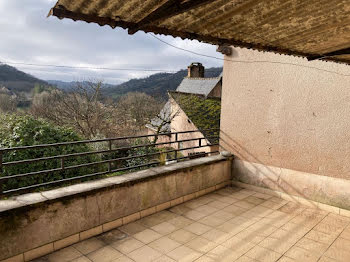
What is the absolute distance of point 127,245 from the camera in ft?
10.7

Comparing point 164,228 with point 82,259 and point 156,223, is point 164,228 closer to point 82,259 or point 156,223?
point 156,223

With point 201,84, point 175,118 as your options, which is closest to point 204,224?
point 175,118

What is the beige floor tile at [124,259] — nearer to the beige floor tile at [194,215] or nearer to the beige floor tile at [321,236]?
the beige floor tile at [194,215]

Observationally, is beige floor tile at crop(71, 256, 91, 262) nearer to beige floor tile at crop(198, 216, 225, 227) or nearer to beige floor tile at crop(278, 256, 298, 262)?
beige floor tile at crop(198, 216, 225, 227)

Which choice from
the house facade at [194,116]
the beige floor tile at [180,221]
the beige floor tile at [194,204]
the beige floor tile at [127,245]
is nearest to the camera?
the beige floor tile at [127,245]

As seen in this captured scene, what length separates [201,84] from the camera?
18.8 metres

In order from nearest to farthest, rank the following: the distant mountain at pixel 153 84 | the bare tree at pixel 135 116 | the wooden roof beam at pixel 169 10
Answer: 1. the wooden roof beam at pixel 169 10
2. the bare tree at pixel 135 116
3. the distant mountain at pixel 153 84

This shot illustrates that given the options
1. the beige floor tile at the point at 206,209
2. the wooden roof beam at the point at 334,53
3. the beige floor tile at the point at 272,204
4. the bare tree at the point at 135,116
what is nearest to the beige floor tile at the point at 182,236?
the beige floor tile at the point at 206,209

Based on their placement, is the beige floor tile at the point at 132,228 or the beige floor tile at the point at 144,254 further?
the beige floor tile at the point at 132,228

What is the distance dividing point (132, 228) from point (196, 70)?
58.6 ft

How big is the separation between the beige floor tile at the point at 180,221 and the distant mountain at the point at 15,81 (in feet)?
133

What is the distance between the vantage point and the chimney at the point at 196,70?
794 inches

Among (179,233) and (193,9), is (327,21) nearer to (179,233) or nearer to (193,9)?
(193,9)

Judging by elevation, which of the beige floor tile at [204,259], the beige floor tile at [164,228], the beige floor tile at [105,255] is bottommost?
the beige floor tile at [164,228]
